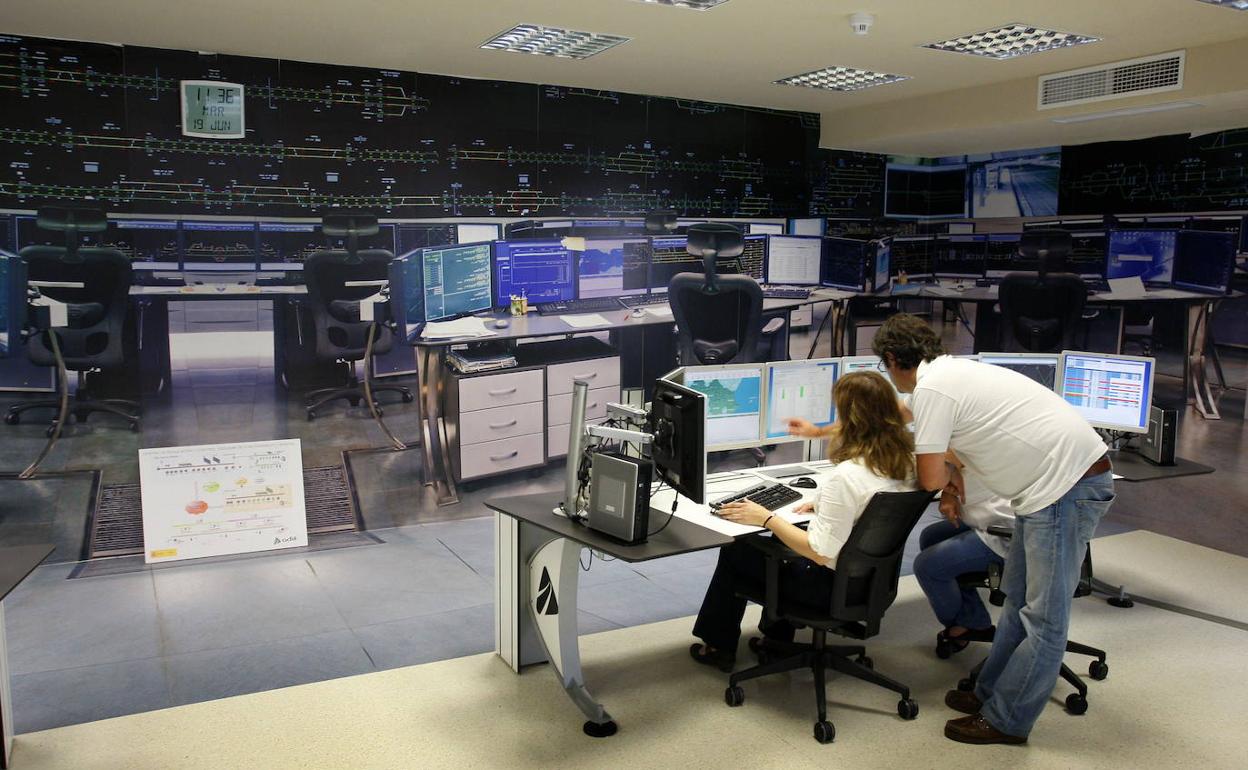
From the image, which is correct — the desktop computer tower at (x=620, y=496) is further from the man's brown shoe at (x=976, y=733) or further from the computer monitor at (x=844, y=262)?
the computer monitor at (x=844, y=262)

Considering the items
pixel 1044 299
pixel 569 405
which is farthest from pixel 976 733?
pixel 1044 299

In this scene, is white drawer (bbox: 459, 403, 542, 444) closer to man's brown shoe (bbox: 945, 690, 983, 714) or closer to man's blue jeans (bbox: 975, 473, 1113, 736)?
man's brown shoe (bbox: 945, 690, 983, 714)

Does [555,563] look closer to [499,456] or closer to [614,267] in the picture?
[499,456]

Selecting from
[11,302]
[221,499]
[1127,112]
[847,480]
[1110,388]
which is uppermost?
[1127,112]

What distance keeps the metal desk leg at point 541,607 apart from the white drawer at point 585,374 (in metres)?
2.09

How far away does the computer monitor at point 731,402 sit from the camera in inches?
148

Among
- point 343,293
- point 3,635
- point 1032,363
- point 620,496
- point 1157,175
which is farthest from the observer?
point 1157,175

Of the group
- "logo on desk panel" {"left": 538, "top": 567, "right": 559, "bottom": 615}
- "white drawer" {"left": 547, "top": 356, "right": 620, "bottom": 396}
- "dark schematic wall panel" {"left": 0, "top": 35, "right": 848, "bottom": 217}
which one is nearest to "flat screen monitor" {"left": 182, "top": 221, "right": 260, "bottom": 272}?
"dark schematic wall panel" {"left": 0, "top": 35, "right": 848, "bottom": 217}

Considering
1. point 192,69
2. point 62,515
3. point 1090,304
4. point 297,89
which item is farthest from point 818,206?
point 62,515

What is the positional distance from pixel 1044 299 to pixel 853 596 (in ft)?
13.3

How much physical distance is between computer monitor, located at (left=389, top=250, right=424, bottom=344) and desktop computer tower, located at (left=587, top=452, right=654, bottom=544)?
7.60 ft

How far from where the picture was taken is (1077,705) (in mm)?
3184

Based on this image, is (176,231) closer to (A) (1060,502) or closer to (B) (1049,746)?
(A) (1060,502)

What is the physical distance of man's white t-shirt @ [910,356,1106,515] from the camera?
2.82 metres
